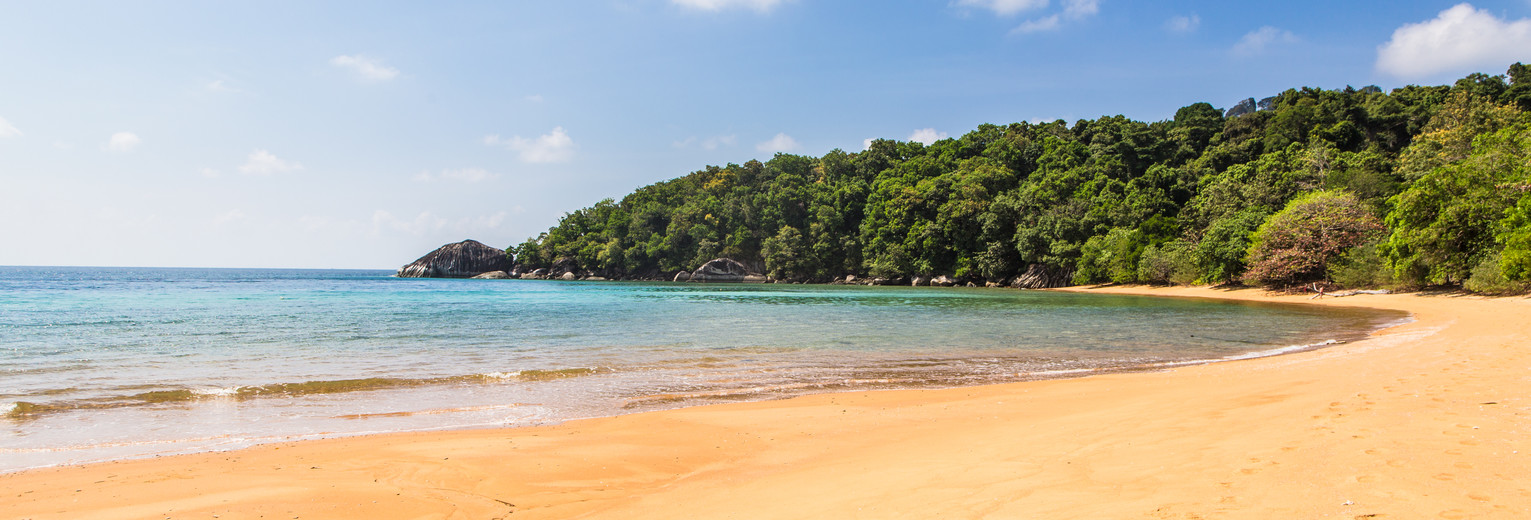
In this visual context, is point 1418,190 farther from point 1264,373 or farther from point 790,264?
point 790,264

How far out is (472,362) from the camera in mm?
13383

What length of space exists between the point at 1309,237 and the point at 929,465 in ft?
136

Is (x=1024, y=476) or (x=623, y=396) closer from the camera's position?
(x=1024, y=476)

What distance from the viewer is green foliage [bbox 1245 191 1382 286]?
3581 centimetres

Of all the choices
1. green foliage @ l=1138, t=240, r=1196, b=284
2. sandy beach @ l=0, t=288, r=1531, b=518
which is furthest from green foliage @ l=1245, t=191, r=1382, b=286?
sandy beach @ l=0, t=288, r=1531, b=518

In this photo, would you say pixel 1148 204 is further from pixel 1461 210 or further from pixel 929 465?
pixel 929 465

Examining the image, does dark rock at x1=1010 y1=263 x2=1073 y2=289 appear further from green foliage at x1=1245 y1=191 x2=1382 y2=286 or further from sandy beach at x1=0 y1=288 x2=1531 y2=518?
sandy beach at x1=0 y1=288 x2=1531 y2=518

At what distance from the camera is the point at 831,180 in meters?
97.9

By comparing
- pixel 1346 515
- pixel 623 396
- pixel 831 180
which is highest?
pixel 831 180

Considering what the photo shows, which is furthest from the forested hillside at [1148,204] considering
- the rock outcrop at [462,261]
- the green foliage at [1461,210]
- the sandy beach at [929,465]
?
the sandy beach at [929,465]

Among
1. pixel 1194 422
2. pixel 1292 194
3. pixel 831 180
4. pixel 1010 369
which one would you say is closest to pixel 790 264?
pixel 831 180

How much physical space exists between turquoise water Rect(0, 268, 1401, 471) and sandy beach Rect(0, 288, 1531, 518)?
1606mm

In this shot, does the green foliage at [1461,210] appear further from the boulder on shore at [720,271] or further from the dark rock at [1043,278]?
the boulder on shore at [720,271]

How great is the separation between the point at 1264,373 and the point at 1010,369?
153 inches
